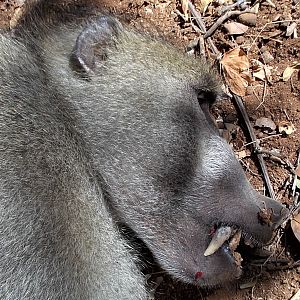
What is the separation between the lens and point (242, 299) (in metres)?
4.27

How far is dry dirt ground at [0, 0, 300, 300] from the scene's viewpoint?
427 cm

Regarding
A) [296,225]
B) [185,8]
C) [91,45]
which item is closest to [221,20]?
[185,8]

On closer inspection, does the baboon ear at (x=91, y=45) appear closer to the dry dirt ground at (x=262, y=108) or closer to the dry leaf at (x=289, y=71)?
the dry dirt ground at (x=262, y=108)

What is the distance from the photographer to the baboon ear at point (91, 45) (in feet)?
11.1

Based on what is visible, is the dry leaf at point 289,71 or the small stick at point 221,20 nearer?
the dry leaf at point 289,71

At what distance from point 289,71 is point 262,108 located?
0.30 meters

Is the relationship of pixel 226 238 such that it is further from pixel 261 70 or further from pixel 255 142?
pixel 261 70

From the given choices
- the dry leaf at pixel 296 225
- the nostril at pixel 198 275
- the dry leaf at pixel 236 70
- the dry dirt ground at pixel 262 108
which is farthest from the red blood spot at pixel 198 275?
the dry leaf at pixel 236 70

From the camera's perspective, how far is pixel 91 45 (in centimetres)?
340

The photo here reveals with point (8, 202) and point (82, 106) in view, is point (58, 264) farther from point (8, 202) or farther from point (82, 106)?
point (82, 106)

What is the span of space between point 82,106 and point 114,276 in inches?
32.0

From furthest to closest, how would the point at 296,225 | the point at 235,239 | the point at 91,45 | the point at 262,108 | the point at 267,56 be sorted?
the point at 267,56
the point at 262,108
the point at 296,225
the point at 235,239
the point at 91,45

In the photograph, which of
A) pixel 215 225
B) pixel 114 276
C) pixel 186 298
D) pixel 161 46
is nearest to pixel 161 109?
pixel 161 46

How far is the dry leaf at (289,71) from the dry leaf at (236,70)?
8.8 inches
